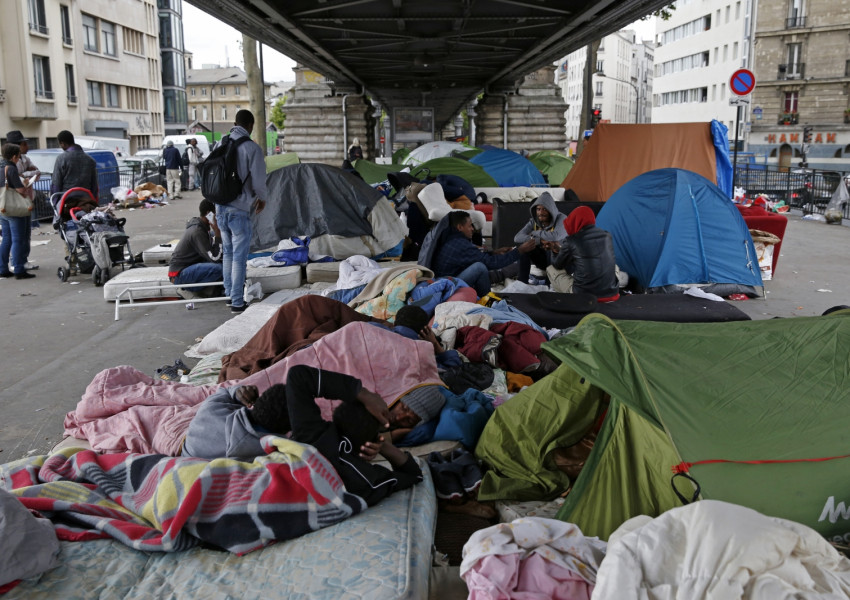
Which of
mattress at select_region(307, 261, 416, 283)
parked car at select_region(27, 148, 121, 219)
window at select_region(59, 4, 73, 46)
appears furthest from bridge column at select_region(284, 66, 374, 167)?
mattress at select_region(307, 261, 416, 283)

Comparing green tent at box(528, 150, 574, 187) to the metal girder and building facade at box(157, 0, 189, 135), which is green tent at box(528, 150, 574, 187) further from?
building facade at box(157, 0, 189, 135)

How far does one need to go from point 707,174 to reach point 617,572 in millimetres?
11235

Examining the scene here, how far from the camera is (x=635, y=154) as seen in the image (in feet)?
42.8

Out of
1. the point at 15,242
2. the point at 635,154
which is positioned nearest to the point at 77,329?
the point at 15,242

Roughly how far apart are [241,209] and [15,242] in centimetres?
447

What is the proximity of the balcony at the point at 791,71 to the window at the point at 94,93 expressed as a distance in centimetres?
4304

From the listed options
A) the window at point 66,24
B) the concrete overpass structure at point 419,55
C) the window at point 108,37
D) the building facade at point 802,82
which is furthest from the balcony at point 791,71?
the window at point 66,24

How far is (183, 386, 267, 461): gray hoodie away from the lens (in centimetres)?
367

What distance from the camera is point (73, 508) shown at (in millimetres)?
3369

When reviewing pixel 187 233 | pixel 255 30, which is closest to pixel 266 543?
pixel 187 233

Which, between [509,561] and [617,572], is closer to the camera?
[617,572]

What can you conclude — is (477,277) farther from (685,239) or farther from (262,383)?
(262,383)

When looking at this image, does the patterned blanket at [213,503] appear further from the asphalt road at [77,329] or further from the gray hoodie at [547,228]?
the gray hoodie at [547,228]

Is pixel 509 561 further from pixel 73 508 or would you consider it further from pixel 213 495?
pixel 73 508
